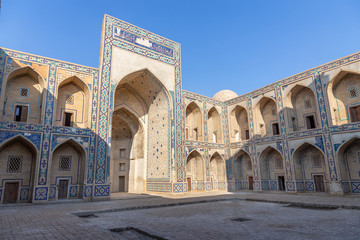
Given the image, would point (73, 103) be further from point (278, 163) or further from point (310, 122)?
point (310, 122)

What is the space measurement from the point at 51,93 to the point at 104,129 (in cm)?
333

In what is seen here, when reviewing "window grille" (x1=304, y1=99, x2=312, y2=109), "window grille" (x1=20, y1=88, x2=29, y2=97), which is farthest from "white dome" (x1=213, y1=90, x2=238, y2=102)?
"window grille" (x1=20, y1=88, x2=29, y2=97)

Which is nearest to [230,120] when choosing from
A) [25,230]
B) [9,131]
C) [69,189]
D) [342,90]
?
[342,90]

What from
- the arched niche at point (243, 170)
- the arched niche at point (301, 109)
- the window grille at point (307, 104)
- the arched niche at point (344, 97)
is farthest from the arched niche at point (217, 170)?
the arched niche at point (344, 97)

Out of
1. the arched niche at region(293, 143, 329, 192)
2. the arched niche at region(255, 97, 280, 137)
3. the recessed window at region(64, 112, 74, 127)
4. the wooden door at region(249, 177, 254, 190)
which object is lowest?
the wooden door at region(249, 177, 254, 190)

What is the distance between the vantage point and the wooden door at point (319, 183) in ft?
52.0

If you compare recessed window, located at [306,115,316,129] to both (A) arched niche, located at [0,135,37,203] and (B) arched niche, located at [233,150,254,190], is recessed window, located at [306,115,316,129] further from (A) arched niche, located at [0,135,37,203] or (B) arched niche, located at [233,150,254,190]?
(A) arched niche, located at [0,135,37,203]

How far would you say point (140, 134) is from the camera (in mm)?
18609

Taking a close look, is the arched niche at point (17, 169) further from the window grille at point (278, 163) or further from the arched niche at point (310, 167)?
the arched niche at point (310, 167)

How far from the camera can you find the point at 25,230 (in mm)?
5480

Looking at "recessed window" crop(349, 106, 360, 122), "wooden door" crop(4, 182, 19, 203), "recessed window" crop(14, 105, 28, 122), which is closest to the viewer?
"wooden door" crop(4, 182, 19, 203)

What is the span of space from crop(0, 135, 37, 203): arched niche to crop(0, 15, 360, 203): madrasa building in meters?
0.05

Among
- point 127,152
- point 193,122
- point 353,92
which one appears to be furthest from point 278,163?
point 127,152

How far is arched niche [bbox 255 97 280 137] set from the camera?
19125 millimetres
